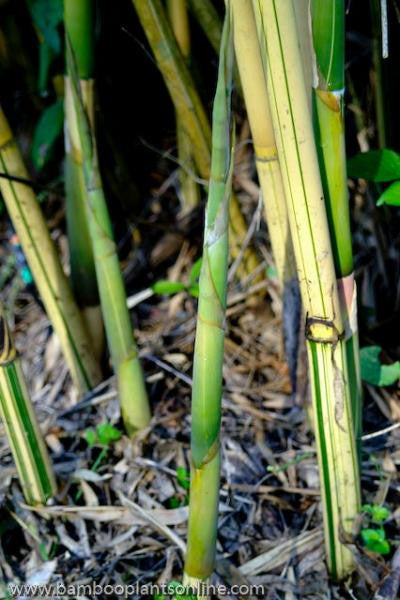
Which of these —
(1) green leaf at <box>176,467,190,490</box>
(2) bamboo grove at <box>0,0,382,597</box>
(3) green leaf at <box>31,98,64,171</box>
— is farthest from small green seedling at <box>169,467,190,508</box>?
(3) green leaf at <box>31,98,64,171</box>

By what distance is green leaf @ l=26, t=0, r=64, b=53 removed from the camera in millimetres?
1061

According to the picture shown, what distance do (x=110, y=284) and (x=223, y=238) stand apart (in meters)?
0.40

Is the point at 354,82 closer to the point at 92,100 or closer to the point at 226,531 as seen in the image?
the point at 92,100

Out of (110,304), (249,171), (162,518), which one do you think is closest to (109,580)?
(162,518)

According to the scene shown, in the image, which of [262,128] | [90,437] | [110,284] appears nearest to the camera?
[262,128]

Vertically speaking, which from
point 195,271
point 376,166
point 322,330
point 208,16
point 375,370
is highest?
point 208,16

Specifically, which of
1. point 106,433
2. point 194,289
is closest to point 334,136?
point 194,289

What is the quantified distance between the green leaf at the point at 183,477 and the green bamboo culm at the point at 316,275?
25 cm

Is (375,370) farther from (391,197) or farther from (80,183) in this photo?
(80,183)

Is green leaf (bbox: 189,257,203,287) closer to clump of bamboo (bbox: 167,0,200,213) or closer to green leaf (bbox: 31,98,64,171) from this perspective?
clump of bamboo (bbox: 167,0,200,213)

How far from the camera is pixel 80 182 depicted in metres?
1.07

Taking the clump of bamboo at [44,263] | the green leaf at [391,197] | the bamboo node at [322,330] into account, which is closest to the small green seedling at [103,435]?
the clump of bamboo at [44,263]

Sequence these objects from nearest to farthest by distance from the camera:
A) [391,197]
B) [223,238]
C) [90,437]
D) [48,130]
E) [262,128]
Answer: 1. [223,238]
2. [391,197]
3. [262,128]
4. [90,437]
5. [48,130]

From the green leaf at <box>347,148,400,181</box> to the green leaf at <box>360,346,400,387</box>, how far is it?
A: 32 cm
